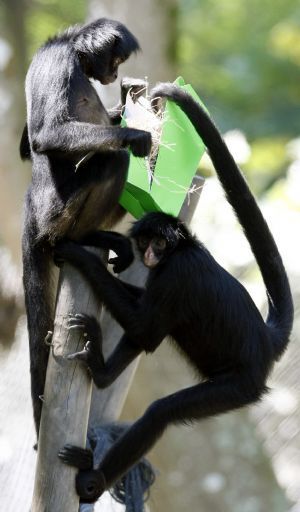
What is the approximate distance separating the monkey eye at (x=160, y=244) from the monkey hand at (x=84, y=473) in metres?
1.05

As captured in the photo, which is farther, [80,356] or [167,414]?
[167,414]

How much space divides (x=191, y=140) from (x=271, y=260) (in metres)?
0.75

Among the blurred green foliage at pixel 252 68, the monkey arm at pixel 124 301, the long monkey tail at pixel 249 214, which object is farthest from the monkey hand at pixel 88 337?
the blurred green foliage at pixel 252 68

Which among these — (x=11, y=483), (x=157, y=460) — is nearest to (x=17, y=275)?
(x=157, y=460)

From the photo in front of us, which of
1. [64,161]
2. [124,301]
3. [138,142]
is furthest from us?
[64,161]

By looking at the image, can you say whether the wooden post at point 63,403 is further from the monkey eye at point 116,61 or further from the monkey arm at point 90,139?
the monkey eye at point 116,61

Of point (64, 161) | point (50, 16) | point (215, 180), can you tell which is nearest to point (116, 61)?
point (64, 161)

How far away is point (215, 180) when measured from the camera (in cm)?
827

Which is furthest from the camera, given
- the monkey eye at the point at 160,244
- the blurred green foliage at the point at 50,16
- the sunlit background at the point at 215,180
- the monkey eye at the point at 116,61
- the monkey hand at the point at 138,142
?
the blurred green foliage at the point at 50,16

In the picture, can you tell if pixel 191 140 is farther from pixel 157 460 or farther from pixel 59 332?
pixel 157 460

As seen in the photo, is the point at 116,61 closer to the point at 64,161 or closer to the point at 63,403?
the point at 64,161

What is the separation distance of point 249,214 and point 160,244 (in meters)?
0.49

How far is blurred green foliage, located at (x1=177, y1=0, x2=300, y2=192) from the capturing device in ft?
33.1

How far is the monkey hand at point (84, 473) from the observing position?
4074 mm
